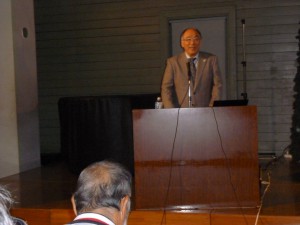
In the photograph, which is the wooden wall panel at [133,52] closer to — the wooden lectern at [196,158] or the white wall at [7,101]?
the white wall at [7,101]

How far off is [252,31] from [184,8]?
3.64 feet

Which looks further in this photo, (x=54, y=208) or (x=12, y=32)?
(x=12, y=32)

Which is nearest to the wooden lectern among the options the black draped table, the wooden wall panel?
the black draped table

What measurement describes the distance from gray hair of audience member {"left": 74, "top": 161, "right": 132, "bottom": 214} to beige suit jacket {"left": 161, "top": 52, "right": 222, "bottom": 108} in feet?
8.00

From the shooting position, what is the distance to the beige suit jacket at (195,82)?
388cm

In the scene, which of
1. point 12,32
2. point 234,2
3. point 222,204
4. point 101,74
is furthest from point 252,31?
point 222,204

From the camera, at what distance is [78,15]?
7.64 metres

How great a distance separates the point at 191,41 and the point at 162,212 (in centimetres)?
139

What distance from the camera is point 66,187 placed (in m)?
4.84

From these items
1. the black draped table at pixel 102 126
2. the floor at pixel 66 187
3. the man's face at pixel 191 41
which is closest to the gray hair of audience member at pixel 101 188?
the floor at pixel 66 187

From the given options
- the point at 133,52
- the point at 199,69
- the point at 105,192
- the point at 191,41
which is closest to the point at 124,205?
the point at 105,192

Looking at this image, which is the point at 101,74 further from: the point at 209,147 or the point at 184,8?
the point at 209,147

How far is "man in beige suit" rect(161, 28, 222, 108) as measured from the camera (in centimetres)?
388

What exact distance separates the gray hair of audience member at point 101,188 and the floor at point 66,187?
2.12 m
